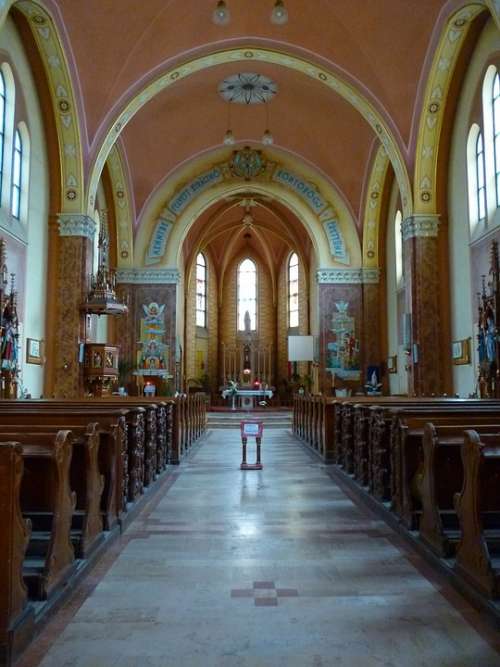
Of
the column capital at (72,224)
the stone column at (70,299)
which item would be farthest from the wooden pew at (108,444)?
the column capital at (72,224)

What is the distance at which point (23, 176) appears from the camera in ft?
44.3

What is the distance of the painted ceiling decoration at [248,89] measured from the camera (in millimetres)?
17516

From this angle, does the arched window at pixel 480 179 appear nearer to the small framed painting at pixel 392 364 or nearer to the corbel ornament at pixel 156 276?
the small framed painting at pixel 392 364

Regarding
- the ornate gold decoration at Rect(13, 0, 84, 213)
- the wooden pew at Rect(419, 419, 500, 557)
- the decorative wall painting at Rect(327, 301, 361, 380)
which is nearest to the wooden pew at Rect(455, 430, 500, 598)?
the wooden pew at Rect(419, 419, 500, 557)

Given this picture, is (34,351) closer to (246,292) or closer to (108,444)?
(108,444)

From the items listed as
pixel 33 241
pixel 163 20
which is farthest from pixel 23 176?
pixel 163 20

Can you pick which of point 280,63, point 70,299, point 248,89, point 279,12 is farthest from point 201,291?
point 279,12

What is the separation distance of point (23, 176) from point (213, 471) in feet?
28.0

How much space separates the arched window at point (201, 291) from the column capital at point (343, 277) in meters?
9.12

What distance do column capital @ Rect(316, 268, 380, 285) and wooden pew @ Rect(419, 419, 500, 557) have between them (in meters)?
17.3

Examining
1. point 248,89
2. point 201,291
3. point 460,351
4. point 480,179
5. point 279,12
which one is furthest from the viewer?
point 201,291

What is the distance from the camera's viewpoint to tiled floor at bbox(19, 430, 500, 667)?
9.43 feet

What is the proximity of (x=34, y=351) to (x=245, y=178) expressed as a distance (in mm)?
11378

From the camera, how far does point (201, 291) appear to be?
29.8 m
